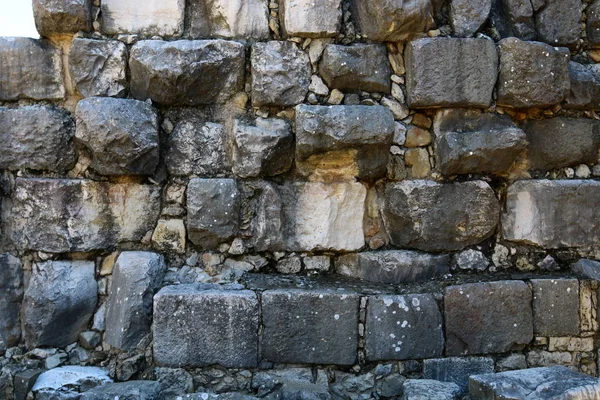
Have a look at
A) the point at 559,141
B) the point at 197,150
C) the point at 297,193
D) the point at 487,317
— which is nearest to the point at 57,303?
the point at 197,150

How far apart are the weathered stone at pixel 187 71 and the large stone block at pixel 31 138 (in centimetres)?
51

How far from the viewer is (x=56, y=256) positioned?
3527 millimetres

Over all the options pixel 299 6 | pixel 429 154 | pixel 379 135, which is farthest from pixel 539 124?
pixel 299 6

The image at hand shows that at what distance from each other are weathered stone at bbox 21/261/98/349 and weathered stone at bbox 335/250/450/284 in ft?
5.06

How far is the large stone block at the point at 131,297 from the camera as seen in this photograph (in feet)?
11.1

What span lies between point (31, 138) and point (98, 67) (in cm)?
56

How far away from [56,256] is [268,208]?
4.15 feet

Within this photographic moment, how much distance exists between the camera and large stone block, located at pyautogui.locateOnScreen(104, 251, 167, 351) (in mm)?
3369

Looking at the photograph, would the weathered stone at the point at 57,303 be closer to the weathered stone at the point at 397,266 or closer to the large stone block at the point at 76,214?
the large stone block at the point at 76,214

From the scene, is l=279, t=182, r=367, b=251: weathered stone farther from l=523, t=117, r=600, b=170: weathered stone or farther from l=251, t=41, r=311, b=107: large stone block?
l=523, t=117, r=600, b=170: weathered stone

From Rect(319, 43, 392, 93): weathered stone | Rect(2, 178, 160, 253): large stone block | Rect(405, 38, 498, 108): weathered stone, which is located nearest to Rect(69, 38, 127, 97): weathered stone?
Rect(2, 178, 160, 253): large stone block

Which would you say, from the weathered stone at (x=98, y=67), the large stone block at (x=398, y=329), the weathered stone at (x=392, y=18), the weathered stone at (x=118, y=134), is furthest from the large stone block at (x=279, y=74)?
the large stone block at (x=398, y=329)

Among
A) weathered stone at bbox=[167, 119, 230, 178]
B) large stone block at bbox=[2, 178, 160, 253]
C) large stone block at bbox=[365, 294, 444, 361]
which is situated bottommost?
large stone block at bbox=[365, 294, 444, 361]

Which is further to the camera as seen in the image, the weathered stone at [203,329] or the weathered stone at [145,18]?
the weathered stone at [145,18]
